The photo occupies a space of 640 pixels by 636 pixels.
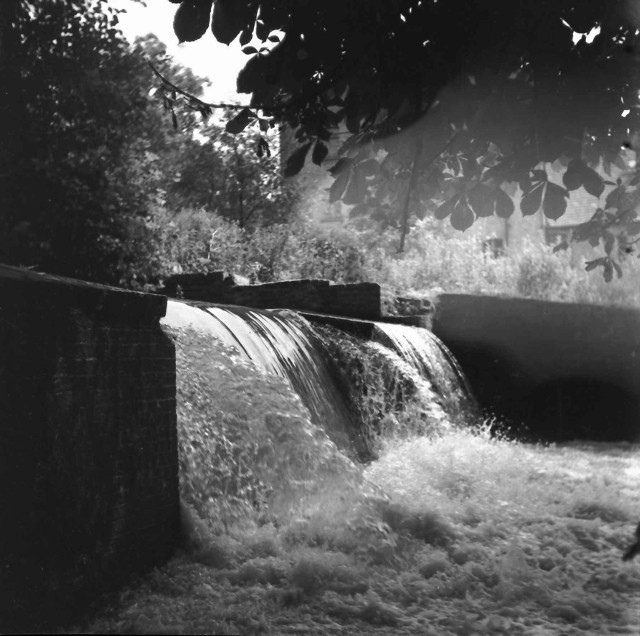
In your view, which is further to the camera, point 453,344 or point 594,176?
point 453,344

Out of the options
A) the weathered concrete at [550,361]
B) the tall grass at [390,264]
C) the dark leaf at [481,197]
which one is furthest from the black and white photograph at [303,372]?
the tall grass at [390,264]

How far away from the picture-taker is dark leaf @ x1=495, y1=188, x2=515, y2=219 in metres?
4.09

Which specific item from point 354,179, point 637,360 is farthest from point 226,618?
point 637,360

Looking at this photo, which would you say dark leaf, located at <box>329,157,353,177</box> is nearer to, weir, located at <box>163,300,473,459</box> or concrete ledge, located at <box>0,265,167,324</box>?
concrete ledge, located at <box>0,265,167,324</box>

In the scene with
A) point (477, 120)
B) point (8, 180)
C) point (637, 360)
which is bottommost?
point (637, 360)

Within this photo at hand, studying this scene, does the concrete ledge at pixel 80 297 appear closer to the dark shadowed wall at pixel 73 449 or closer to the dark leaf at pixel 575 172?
the dark shadowed wall at pixel 73 449

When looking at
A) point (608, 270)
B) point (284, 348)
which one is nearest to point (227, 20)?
point (608, 270)

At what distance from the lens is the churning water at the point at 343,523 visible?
12.7 feet

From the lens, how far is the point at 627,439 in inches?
491

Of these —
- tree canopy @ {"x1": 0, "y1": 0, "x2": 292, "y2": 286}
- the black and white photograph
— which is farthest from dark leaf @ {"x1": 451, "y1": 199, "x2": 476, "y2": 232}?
tree canopy @ {"x1": 0, "y1": 0, "x2": 292, "y2": 286}

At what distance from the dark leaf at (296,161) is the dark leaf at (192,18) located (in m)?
0.73

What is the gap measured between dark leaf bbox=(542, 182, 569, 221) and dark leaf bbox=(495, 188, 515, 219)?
16.9 inches

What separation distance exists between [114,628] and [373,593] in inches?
50.9

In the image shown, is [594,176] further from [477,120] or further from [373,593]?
[373,593]
